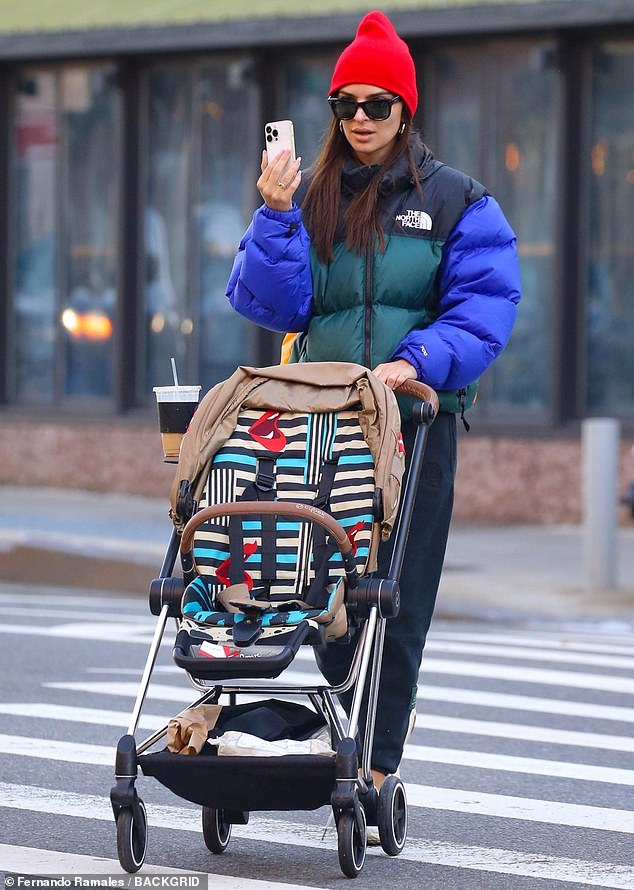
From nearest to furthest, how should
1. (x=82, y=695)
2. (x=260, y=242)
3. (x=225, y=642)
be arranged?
(x=225, y=642), (x=260, y=242), (x=82, y=695)

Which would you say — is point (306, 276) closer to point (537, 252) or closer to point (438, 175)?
point (438, 175)

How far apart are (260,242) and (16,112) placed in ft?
49.9

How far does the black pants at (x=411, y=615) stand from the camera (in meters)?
5.18

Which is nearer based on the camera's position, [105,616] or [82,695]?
[82,695]

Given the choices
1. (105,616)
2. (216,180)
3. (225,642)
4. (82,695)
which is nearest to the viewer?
(225,642)

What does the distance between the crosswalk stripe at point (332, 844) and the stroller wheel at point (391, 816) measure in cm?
7

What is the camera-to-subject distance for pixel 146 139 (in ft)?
62.0

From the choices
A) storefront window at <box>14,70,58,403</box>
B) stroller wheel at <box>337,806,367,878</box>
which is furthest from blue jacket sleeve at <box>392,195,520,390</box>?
storefront window at <box>14,70,58,403</box>

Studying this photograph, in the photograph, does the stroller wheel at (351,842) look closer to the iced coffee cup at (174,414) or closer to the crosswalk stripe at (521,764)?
the iced coffee cup at (174,414)

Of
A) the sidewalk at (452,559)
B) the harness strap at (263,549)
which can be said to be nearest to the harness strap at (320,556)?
the harness strap at (263,549)

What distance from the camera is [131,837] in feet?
15.0

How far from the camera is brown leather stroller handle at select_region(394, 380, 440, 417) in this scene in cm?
499

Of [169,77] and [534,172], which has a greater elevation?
[169,77]

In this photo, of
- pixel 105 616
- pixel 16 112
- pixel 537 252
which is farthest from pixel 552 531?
pixel 16 112
